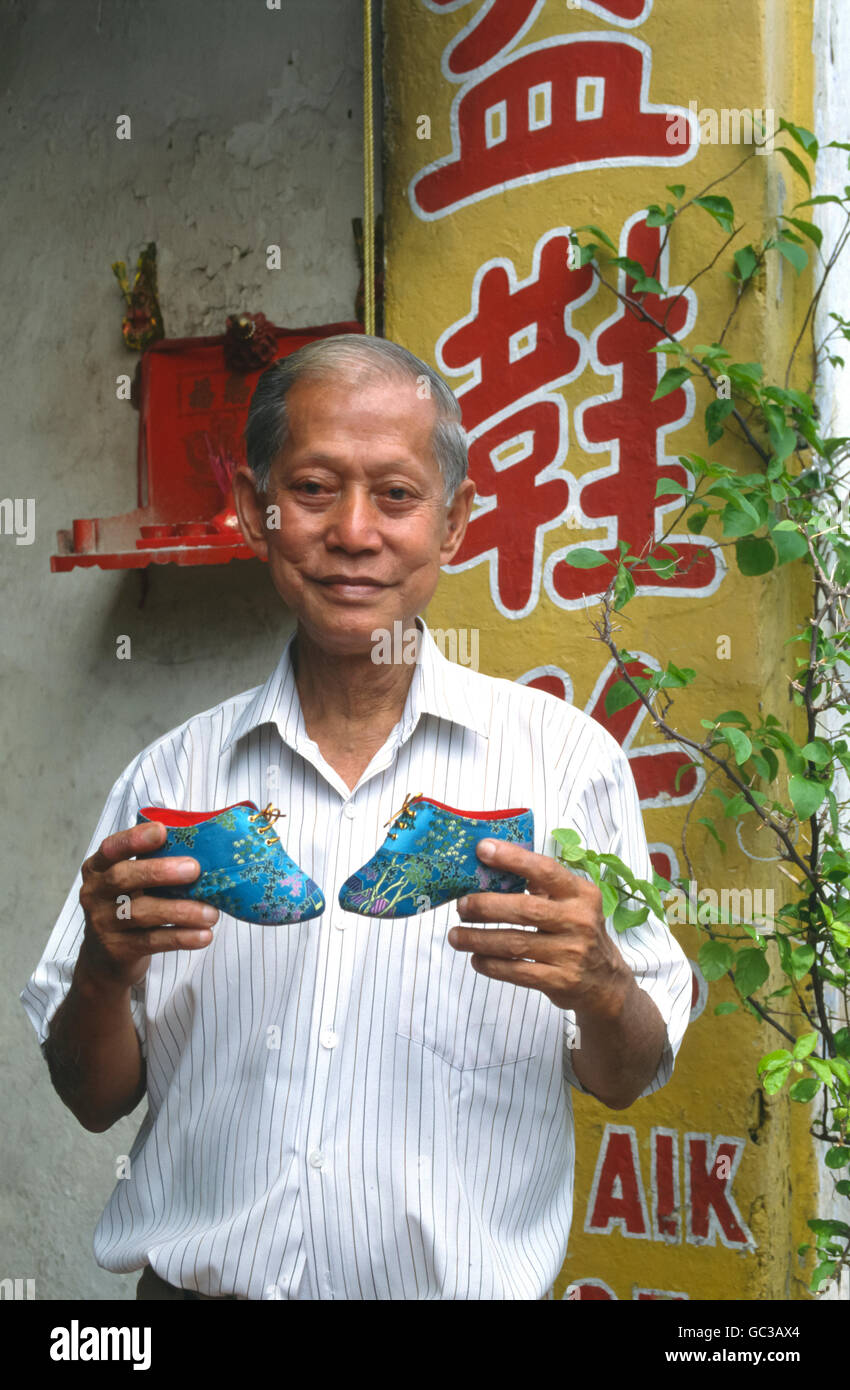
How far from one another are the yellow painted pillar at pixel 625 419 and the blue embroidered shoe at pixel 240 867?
1.03 m

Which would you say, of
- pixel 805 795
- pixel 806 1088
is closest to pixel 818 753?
pixel 805 795

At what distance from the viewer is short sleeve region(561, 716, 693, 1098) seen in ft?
5.27

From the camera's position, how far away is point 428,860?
1.45m

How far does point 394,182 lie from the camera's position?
265 cm

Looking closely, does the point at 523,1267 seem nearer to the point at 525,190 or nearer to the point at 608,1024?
the point at 608,1024

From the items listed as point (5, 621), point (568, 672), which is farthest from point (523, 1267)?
point (5, 621)

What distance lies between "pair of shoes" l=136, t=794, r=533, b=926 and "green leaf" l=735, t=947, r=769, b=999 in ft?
2.37

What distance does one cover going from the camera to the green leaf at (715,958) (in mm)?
2035

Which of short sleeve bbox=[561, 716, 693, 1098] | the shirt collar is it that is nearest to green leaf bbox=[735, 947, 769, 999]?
short sleeve bbox=[561, 716, 693, 1098]

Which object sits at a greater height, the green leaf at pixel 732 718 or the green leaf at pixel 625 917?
the green leaf at pixel 732 718

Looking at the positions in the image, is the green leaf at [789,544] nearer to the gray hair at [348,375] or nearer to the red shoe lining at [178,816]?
the gray hair at [348,375]

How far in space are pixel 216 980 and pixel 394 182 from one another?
1739mm

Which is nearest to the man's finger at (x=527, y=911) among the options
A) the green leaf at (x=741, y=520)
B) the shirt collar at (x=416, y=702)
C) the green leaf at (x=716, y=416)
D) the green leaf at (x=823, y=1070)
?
the shirt collar at (x=416, y=702)

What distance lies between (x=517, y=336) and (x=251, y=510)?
98 centimetres
